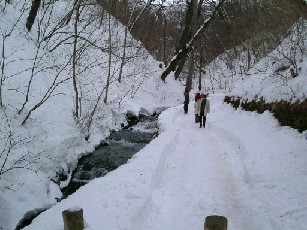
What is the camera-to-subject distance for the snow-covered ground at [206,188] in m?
6.04

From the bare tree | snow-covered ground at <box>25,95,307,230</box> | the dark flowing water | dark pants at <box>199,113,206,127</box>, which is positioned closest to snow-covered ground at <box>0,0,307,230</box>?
snow-covered ground at <box>25,95,307,230</box>

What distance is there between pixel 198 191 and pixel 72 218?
3.22 m

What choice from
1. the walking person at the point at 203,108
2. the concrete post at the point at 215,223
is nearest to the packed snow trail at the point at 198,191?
the concrete post at the point at 215,223

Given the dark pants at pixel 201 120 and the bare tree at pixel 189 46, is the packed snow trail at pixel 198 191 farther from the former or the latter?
the bare tree at pixel 189 46

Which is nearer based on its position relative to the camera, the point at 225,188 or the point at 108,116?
the point at 225,188

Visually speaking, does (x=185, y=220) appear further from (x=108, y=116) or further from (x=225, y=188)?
(x=108, y=116)

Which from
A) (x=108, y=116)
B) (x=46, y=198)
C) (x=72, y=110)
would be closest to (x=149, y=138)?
(x=108, y=116)

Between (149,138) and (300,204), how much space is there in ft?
35.9

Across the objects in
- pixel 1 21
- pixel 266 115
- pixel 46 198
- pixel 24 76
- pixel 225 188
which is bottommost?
pixel 46 198

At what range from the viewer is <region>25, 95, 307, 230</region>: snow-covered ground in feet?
19.8

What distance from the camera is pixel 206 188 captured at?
24.8ft

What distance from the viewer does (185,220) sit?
6176 millimetres

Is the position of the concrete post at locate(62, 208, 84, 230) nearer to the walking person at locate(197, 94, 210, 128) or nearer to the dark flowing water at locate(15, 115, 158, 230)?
the dark flowing water at locate(15, 115, 158, 230)

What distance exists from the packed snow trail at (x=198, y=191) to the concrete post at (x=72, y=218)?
3.85 ft
